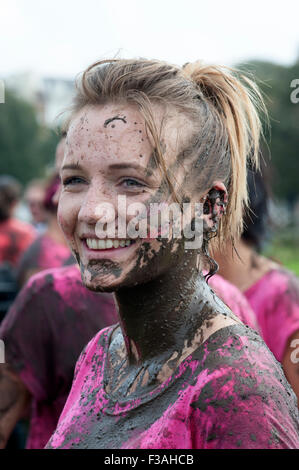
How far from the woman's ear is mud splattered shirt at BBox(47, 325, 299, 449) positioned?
342 millimetres

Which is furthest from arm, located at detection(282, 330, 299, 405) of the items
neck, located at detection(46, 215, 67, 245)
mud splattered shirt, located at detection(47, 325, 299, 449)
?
neck, located at detection(46, 215, 67, 245)

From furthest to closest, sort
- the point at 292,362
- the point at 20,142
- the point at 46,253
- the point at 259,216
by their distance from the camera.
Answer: the point at 20,142
the point at 46,253
the point at 259,216
the point at 292,362

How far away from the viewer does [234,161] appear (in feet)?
6.45

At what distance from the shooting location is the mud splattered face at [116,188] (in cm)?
176

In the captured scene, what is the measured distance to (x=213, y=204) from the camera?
190 cm

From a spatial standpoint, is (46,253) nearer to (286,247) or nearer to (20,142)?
(286,247)

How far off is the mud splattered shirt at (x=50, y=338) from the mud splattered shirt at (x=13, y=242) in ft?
15.6

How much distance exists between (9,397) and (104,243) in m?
1.60

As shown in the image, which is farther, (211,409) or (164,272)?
(164,272)

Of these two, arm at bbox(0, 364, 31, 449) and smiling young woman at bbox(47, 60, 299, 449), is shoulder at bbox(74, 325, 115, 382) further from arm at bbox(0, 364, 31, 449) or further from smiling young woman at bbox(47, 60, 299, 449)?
arm at bbox(0, 364, 31, 449)

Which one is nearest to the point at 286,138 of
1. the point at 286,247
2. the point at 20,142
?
the point at 286,247

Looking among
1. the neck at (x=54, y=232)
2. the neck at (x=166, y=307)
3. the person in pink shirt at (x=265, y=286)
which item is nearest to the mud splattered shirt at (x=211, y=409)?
the neck at (x=166, y=307)

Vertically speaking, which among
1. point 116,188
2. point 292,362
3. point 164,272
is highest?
point 116,188

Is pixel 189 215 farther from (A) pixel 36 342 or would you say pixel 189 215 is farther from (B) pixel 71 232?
(A) pixel 36 342
